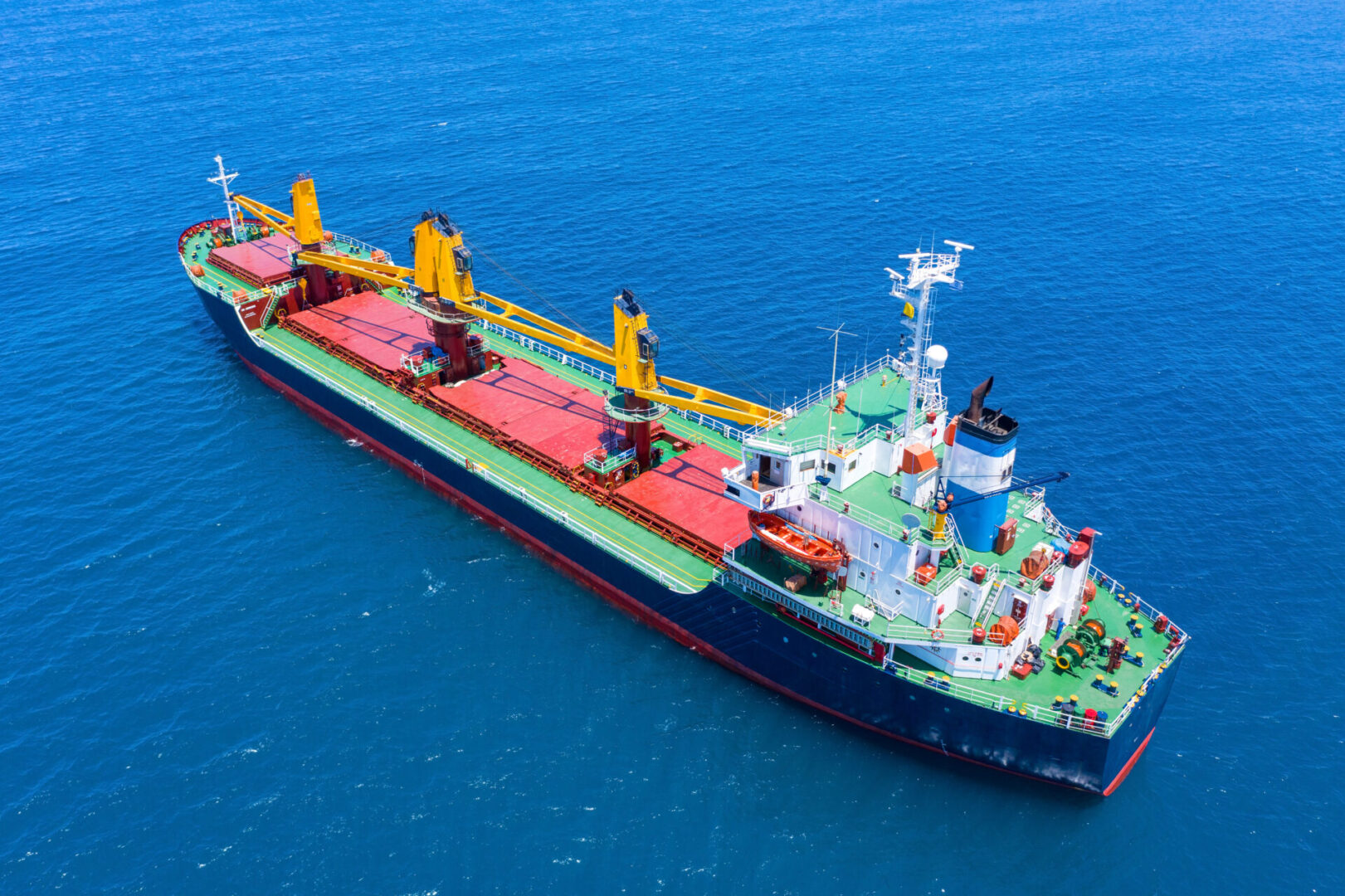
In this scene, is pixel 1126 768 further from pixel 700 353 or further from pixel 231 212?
pixel 231 212

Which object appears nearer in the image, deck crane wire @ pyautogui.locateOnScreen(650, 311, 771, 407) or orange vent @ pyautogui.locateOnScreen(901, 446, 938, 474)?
orange vent @ pyautogui.locateOnScreen(901, 446, 938, 474)

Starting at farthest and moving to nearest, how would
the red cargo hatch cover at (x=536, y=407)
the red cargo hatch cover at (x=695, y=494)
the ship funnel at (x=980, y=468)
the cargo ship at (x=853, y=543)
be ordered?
the red cargo hatch cover at (x=536, y=407) → the red cargo hatch cover at (x=695, y=494) → the cargo ship at (x=853, y=543) → the ship funnel at (x=980, y=468)

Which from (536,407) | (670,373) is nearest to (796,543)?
(536,407)

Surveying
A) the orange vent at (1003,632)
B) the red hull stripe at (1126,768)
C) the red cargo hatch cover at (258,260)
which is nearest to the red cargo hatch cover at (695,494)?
the orange vent at (1003,632)

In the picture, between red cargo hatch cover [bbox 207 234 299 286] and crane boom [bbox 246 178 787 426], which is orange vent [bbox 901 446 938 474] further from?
red cargo hatch cover [bbox 207 234 299 286]

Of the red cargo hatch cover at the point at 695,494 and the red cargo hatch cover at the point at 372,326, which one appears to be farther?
the red cargo hatch cover at the point at 372,326

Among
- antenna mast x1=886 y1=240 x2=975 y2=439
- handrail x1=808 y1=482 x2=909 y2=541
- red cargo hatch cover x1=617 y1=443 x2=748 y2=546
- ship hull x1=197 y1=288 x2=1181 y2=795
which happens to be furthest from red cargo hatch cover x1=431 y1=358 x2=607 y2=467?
antenna mast x1=886 y1=240 x2=975 y2=439

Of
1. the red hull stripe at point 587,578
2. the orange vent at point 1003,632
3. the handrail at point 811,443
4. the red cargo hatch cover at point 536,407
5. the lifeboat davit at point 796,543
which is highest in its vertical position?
the handrail at point 811,443

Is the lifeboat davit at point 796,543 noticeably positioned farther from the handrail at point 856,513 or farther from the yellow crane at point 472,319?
the yellow crane at point 472,319

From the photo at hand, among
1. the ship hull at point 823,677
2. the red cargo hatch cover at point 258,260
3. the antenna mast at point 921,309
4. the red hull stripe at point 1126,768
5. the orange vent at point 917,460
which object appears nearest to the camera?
the antenna mast at point 921,309
